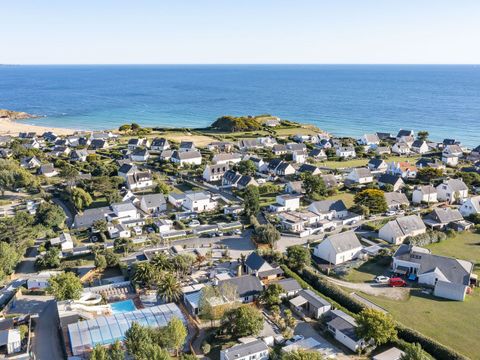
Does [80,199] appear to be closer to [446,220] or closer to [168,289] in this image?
[168,289]

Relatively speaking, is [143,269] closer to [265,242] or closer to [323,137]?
[265,242]

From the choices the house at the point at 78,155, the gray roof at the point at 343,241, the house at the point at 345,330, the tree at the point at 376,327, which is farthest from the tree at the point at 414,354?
the house at the point at 78,155

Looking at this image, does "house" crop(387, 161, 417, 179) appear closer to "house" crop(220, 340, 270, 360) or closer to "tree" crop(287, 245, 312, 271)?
"tree" crop(287, 245, 312, 271)

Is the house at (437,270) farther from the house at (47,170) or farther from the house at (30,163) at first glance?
the house at (30,163)

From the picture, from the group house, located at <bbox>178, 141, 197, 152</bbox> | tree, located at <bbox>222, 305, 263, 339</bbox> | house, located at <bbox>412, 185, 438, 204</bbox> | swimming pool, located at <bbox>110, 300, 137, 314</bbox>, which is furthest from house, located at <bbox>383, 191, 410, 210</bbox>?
house, located at <bbox>178, 141, 197, 152</bbox>

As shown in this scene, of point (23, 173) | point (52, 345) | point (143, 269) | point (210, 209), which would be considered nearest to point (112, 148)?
point (23, 173)
